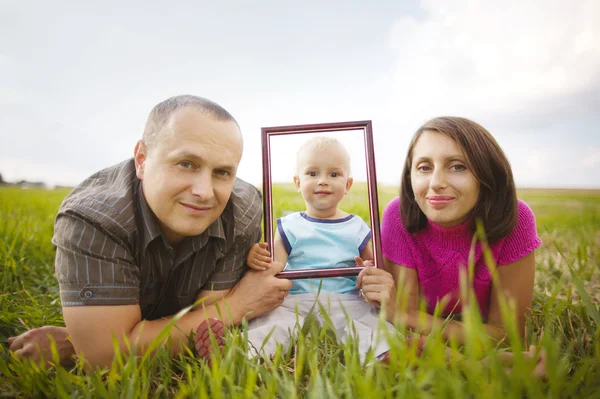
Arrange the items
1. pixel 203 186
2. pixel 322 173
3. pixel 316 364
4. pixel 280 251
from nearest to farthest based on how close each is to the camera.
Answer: pixel 316 364 < pixel 203 186 < pixel 322 173 < pixel 280 251

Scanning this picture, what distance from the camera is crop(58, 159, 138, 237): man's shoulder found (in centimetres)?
210

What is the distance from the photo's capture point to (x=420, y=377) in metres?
1.26

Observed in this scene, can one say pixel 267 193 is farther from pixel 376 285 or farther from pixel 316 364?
pixel 316 364

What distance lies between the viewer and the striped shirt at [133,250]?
205cm

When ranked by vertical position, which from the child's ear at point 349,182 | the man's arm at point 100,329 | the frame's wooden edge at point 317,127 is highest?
the frame's wooden edge at point 317,127

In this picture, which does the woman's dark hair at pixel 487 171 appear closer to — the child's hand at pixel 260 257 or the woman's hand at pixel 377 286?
the woman's hand at pixel 377 286

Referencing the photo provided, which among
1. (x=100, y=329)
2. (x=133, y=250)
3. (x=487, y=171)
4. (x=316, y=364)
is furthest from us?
(x=487, y=171)

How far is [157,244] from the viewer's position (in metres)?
2.34

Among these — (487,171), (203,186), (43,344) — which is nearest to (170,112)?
(203,186)

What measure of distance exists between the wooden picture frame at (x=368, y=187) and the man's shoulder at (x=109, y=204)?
81 centimetres

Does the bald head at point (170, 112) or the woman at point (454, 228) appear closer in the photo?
the bald head at point (170, 112)

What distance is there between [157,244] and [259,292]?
2.21ft

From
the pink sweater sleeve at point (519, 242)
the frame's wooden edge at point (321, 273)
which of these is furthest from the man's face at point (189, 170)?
the pink sweater sleeve at point (519, 242)

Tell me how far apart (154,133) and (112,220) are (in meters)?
0.53
